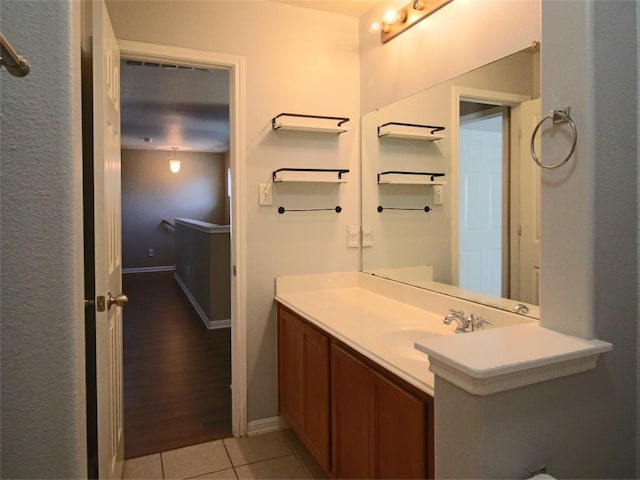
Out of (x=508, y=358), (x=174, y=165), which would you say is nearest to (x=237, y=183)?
(x=508, y=358)

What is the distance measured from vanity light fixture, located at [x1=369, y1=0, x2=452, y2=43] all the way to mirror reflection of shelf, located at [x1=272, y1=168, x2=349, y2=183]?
2.55ft

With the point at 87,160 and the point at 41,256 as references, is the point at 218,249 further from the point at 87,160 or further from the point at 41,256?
the point at 41,256

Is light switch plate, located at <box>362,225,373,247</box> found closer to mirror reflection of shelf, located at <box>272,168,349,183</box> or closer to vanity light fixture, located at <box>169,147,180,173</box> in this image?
mirror reflection of shelf, located at <box>272,168,349,183</box>

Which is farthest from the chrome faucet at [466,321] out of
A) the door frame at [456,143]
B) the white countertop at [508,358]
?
the white countertop at [508,358]

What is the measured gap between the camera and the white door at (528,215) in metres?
1.65

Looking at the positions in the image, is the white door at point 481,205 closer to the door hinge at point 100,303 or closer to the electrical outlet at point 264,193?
the electrical outlet at point 264,193

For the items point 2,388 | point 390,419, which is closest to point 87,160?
point 2,388

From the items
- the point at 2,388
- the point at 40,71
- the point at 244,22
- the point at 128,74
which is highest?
the point at 128,74

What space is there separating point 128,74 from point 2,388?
403 cm

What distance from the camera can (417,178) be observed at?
2.41 metres

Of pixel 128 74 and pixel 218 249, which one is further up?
pixel 128 74

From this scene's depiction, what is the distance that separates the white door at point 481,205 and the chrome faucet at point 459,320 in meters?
0.16

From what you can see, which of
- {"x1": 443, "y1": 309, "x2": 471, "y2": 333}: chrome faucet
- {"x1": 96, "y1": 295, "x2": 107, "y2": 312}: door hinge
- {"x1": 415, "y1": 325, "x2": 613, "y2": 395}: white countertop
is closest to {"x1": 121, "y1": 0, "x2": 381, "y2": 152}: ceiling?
{"x1": 96, "y1": 295, "x2": 107, "y2": 312}: door hinge

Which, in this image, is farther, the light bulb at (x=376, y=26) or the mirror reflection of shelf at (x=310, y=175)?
the mirror reflection of shelf at (x=310, y=175)
